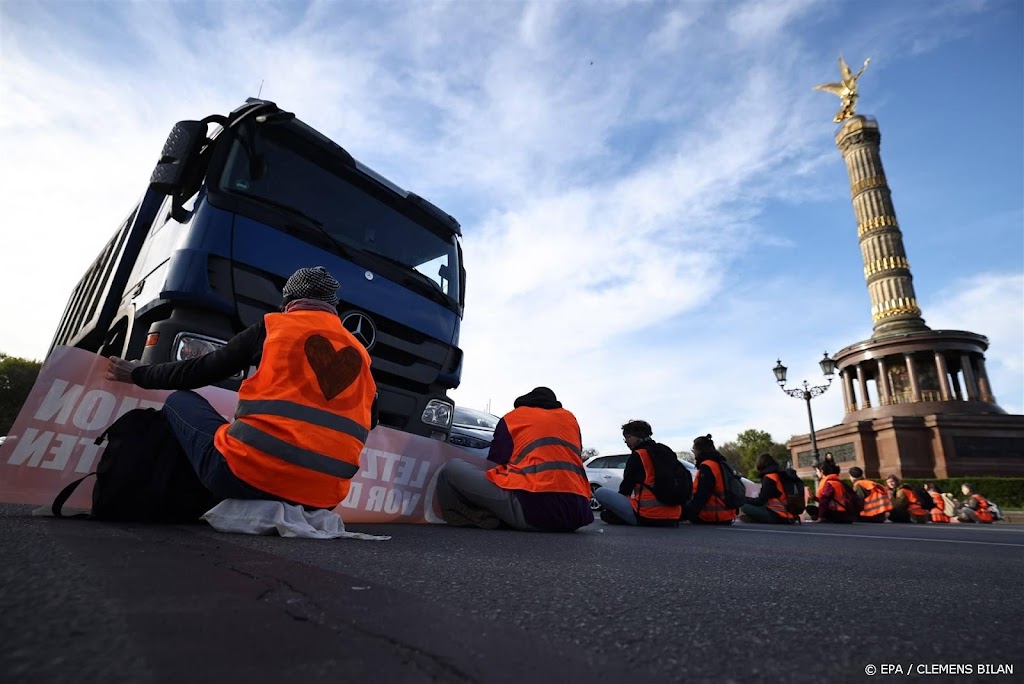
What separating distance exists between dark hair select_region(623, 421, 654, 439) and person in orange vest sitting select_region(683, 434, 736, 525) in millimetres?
1726

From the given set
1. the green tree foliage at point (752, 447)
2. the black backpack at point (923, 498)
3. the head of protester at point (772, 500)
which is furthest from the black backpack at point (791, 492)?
the green tree foliage at point (752, 447)

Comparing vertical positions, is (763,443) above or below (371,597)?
above

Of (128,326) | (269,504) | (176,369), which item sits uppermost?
(128,326)

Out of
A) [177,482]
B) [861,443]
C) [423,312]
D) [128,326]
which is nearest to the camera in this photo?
[177,482]

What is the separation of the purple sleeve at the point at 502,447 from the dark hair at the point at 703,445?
13.7 feet

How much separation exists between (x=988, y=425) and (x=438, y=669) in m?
32.9

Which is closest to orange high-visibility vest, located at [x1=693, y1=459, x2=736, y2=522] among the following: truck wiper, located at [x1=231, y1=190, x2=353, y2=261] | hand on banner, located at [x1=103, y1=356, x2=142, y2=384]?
truck wiper, located at [x1=231, y1=190, x2=353, y2=261]

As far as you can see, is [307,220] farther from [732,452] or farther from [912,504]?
[732,452]

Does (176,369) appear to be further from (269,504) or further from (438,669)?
(438,669)

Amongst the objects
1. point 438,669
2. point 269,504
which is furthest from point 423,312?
point 438,669

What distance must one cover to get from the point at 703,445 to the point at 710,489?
1.98ft

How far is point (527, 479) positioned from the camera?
4258 millimetres

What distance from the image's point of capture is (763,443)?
2906 inches

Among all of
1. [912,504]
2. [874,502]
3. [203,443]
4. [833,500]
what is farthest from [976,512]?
[203,443]
